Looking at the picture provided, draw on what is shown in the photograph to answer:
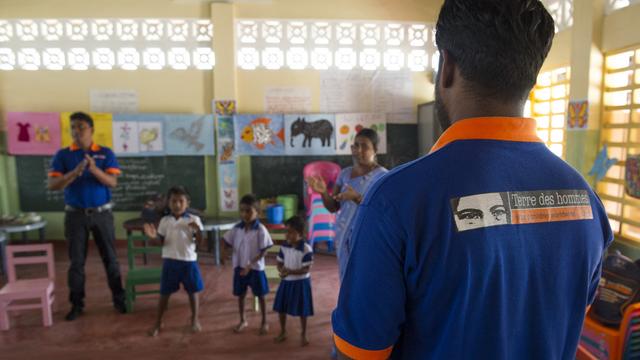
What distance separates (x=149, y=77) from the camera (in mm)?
5352

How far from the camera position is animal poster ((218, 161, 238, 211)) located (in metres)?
5.45

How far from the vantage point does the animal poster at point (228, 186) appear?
5.45 meters

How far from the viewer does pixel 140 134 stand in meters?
5.32

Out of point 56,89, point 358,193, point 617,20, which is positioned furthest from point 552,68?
point 56,89

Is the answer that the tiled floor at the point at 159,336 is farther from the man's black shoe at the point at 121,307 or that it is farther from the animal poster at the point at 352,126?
the animal poster at the point at 352,126

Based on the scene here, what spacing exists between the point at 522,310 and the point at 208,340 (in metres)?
2.74

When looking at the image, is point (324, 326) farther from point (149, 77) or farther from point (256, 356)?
point (149, 77)

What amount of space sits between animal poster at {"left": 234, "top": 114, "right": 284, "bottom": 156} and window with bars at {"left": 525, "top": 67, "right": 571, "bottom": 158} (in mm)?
2849

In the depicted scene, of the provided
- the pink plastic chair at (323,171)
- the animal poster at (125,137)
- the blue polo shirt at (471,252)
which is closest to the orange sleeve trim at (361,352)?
the blue polo shirt at (471,252)

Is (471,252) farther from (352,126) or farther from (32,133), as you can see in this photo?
(32,133)

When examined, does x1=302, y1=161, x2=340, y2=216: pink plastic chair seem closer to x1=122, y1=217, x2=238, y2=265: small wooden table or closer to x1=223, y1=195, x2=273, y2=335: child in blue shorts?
x1=122, y1=217, x2=238, y2=265: small wooden table

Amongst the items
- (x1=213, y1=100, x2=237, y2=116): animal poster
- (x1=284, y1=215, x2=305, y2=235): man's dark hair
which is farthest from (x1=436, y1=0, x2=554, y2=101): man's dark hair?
(x1=213, y1=100, x2=237, y2=116): animal poster

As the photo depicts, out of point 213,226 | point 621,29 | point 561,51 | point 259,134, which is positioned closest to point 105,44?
point 259,134

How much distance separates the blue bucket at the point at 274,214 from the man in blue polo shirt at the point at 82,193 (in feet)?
6.35
